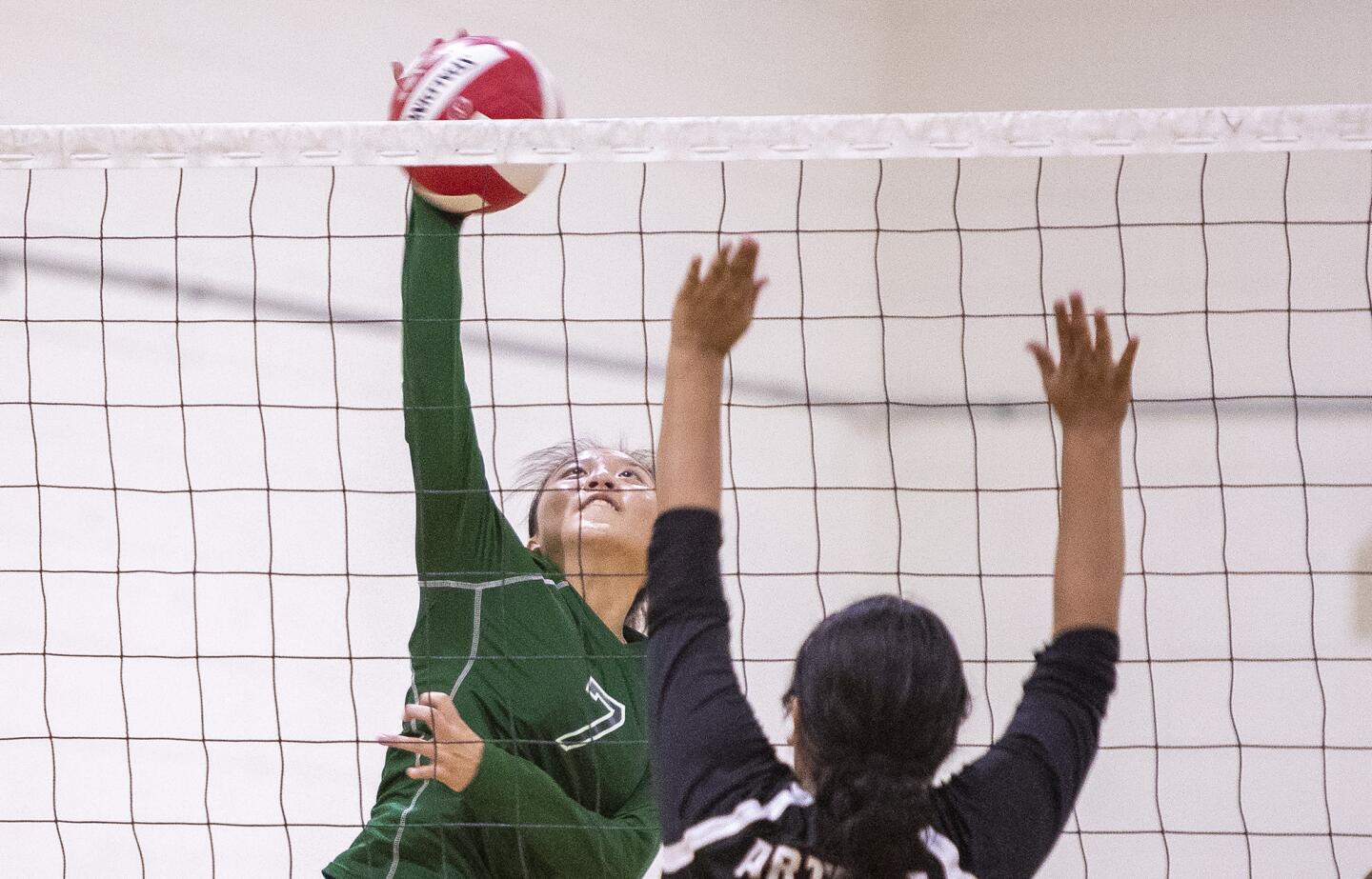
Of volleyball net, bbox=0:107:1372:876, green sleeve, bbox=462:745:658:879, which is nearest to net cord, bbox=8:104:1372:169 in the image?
volleyball net, bbox=0:107:1372:876

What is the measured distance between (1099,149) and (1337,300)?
13.0ft

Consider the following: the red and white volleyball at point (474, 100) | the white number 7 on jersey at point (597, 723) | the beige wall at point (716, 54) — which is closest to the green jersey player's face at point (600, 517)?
the white number 7 on jersey at point (597, 723)

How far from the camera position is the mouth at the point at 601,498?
3062 millimetres

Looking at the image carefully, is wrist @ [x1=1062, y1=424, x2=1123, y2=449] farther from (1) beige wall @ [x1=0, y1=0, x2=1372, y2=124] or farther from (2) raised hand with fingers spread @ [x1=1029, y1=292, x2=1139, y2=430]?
(1) beige wall @ [x1=0, y1=0, x2=1372, y2=124]

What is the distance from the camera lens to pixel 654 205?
6.14 meters

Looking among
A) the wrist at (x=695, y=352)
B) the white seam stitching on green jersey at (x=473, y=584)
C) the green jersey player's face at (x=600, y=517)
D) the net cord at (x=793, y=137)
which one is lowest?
the white seam stitching on green jersey at (x=473, y=584)

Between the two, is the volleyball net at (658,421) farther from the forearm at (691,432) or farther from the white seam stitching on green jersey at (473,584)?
the forearm at (691,432)

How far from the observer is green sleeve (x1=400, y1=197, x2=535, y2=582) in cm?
244

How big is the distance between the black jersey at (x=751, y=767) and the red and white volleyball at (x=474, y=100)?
3.80ft

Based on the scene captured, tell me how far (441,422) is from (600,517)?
0.63 metres

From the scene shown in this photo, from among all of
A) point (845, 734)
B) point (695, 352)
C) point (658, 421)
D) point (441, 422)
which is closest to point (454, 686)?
point (441, 422)

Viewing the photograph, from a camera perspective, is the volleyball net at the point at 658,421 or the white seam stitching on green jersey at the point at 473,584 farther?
the volleyball net at the point at 658,421

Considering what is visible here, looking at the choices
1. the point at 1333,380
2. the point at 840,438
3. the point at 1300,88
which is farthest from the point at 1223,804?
the point at 1300,88

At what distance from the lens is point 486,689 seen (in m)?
2.67
